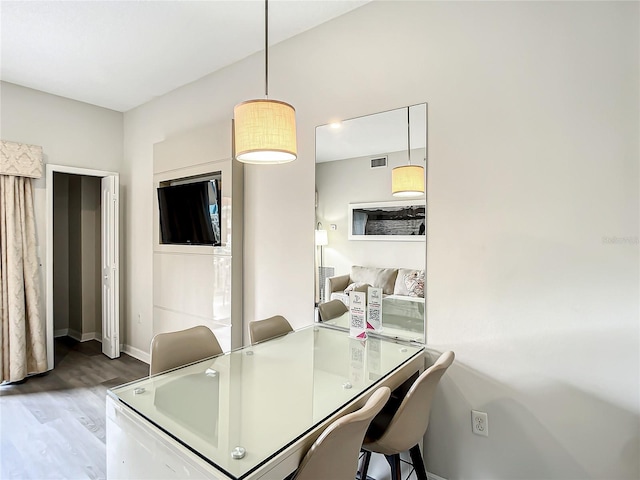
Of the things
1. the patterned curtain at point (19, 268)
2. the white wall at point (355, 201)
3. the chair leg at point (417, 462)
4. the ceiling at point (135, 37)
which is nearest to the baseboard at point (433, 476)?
the chair leg at point (417, 462)

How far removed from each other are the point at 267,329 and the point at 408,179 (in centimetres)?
131

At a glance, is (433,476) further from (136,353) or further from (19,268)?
(19,268)

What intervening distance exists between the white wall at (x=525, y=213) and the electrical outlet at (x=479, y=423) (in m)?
0.03

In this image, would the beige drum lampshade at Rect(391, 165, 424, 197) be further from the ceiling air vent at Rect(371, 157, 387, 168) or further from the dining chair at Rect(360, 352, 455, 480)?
the dining chair at Rect(360, 352, 455, 480)

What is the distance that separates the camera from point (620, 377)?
1.53m

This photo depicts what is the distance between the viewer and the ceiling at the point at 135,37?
232cm

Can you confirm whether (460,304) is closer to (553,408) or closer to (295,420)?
(553,408)

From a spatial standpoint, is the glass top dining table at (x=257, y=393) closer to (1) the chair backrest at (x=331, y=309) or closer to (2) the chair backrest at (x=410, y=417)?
(2) the chair backrest at (x=410, y=417)

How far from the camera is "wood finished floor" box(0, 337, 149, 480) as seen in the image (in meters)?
2.17

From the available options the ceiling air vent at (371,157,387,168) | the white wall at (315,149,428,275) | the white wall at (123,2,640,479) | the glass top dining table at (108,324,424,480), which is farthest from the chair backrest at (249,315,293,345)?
the ceiling air vent at (371,157,387,168)

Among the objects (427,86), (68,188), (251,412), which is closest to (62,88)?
(68,188)

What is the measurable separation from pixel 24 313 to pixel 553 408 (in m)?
4.39

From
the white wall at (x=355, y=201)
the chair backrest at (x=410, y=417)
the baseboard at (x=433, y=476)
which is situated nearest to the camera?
the chair backrest at (x=410, y=417)

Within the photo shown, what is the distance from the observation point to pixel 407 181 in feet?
6.97
